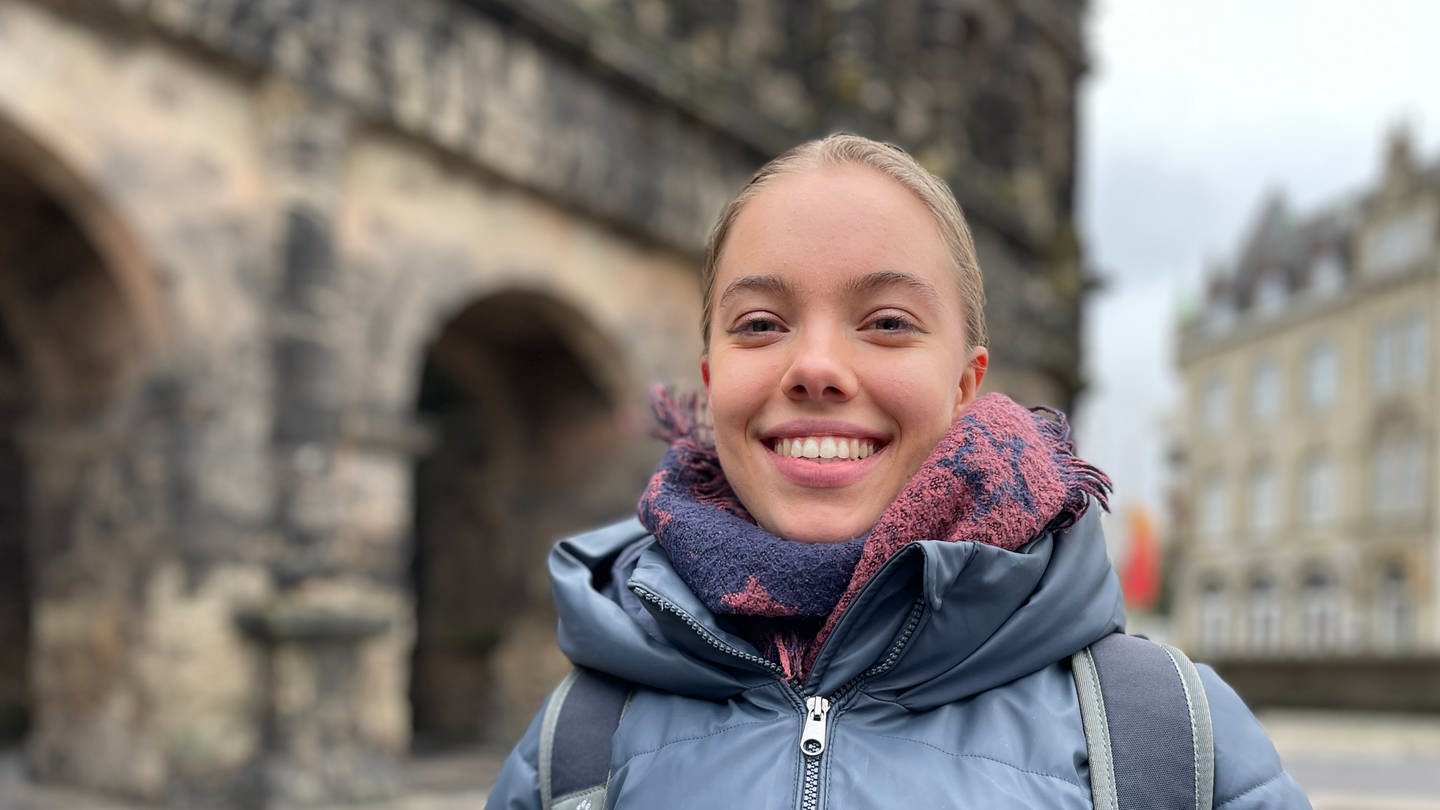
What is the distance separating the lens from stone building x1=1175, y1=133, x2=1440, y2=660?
31922 mm

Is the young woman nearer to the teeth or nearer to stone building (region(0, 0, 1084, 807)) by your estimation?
the teeth

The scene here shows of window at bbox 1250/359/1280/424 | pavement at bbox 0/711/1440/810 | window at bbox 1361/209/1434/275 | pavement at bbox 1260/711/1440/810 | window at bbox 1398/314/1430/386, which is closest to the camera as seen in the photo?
pavement at bbox 1260/711/1440/810

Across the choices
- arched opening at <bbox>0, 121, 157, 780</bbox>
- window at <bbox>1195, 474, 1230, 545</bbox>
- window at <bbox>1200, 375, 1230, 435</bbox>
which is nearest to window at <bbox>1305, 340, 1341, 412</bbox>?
window at <bbox>1200, 375, 1230, 435</bbox>

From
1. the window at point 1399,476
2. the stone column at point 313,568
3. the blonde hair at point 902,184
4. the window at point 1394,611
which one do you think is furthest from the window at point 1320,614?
the blonde hair at point 902,184

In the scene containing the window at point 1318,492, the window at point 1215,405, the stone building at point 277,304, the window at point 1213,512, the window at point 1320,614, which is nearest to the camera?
the stone building at point 277,304

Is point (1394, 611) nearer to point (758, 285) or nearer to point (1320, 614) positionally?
point (1320, 614)

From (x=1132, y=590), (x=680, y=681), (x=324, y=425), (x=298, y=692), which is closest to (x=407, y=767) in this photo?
(x=298, y=692)

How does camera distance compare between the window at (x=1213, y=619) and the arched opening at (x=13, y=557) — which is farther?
the window at (x=1213, y=619)

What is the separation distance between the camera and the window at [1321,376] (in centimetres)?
3475

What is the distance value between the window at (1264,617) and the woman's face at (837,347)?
3869 cm

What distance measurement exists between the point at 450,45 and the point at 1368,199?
34.9 m

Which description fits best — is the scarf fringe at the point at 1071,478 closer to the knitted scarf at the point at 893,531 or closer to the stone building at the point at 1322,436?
the knitted scarf at the point at 893,531

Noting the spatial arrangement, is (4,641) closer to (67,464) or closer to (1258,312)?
(67,464)

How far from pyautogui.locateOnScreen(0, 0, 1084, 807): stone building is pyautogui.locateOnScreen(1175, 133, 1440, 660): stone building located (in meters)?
25.3
